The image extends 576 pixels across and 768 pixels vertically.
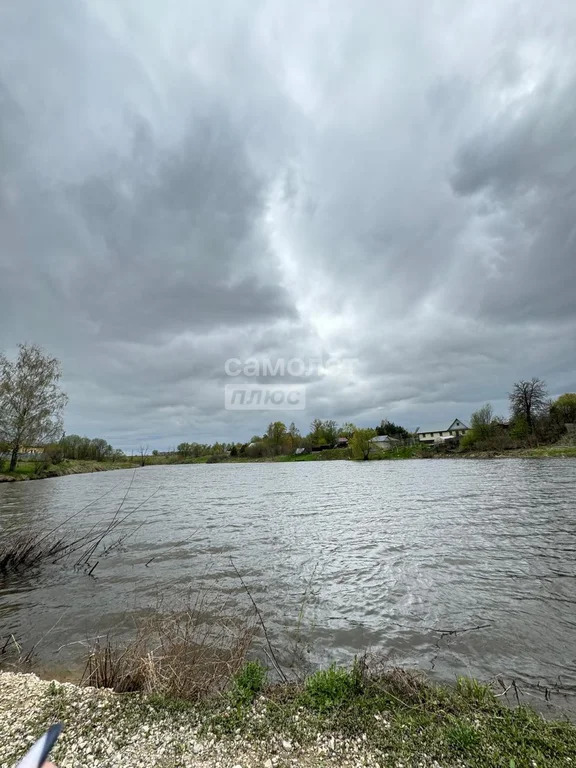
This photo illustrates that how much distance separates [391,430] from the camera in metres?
140

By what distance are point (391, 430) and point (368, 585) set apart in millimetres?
136028

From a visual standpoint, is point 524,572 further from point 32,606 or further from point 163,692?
point 32,606

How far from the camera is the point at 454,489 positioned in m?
27.8

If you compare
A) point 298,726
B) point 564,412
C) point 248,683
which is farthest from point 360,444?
point 298,726

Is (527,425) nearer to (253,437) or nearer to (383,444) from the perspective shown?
(383,444)

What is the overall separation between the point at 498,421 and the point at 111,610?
9433 cm

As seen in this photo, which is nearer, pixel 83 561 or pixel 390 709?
pixel 390 709

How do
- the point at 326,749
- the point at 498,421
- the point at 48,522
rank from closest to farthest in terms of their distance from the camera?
the point at 326,749
the point at 48,522
the point at 498,421

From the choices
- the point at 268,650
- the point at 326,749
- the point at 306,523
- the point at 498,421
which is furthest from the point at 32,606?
the point at 498,421

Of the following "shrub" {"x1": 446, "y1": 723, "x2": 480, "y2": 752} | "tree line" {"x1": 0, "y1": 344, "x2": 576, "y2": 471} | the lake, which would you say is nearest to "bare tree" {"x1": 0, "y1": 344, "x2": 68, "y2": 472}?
"tree line" {"x1": 0, "y1": 344, "x2": 576, "y2": 471}

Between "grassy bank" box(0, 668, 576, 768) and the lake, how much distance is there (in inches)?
61.9

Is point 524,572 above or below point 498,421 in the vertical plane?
below

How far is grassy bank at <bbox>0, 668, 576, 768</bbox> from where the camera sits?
3406mm

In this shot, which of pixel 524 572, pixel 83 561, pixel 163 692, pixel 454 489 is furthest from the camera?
pixel 454 489
